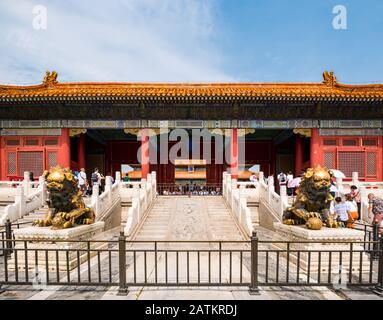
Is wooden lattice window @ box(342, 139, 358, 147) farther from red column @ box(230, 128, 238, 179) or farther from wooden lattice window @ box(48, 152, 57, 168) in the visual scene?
wooden lattice window @ box(48, 152, 57, 168)

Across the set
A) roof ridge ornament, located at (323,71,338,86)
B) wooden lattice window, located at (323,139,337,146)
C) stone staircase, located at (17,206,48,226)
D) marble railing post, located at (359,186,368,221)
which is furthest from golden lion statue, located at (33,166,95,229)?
roof ridge ornament, located at (323,71,338,86)

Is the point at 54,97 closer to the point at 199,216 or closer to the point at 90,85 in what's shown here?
the point at 90,85

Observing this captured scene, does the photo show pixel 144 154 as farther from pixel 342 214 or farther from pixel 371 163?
pixel 371 163

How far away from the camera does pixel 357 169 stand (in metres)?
13.0

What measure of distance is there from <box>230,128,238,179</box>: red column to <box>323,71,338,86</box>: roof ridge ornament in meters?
6.40

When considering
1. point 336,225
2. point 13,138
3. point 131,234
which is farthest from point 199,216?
point 13,138

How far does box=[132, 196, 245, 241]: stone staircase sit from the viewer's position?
7.92 meters

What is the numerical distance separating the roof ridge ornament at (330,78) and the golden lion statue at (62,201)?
1440cm

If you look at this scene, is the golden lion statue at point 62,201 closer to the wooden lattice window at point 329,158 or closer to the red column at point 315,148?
the red column at point 315,148

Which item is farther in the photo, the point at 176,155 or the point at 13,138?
the point at 176,155

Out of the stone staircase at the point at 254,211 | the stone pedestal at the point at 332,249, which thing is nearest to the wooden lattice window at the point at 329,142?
the stone staircase at the point at 254,211

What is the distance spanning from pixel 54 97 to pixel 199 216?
8298mm

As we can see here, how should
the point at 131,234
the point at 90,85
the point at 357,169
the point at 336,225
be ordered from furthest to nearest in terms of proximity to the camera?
1. the point at 90,85
2. the point at 357,169
3. the point at 131,234
4. the point at 336,225
